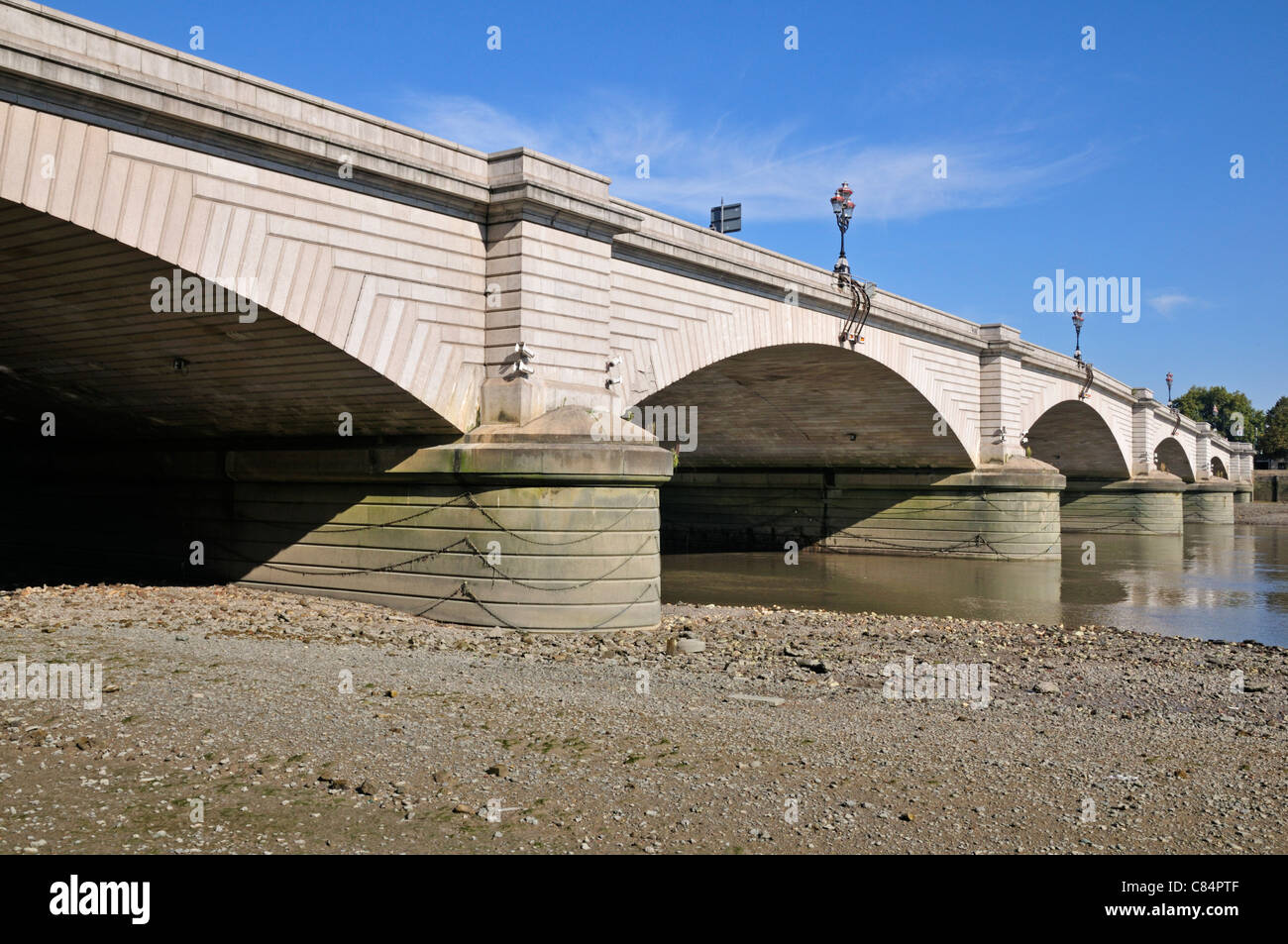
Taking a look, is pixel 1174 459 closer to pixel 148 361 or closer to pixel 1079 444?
pixel 1079 444

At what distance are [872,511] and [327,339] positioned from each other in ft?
79.8

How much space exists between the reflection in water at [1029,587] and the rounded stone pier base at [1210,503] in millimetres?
25609

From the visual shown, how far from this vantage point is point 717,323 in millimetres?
20422

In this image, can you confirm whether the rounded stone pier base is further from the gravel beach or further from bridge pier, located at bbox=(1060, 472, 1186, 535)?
the gravel beach

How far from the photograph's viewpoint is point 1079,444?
4891 cm

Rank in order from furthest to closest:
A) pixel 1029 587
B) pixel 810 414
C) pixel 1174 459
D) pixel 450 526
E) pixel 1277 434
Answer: pixel 1277 434 < pixel 1174 459 < pixel 810 414 < pixel 1029 587 < pixel 450 526

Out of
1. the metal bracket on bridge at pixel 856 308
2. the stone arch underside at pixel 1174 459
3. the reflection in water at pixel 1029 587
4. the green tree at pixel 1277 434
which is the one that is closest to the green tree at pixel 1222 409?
the green tree at pixel 1277 434

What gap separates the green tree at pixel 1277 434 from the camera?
94438mm

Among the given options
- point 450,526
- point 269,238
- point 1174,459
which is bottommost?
point 450,526

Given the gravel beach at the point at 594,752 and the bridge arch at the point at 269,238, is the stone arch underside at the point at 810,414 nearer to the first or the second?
the bridge arch at the point at 269,238

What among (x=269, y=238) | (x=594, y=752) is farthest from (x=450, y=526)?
(x=594, y=752)

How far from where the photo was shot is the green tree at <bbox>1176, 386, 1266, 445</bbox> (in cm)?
10969
